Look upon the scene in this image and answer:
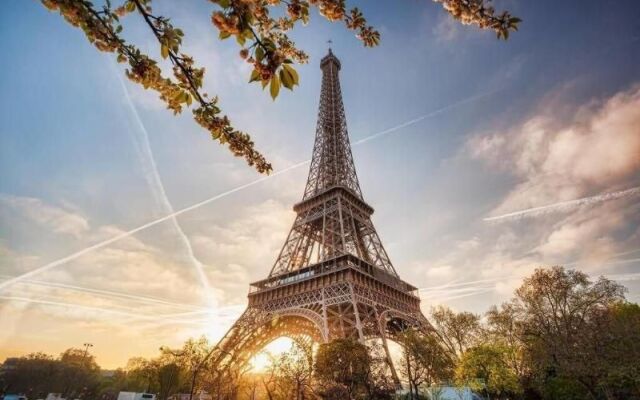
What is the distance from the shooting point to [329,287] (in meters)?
27.9

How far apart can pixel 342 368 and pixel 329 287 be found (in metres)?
8.53

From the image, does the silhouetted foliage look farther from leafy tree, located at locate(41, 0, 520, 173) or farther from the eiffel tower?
leafy tree, located at locate(41, 0, 520, 173)

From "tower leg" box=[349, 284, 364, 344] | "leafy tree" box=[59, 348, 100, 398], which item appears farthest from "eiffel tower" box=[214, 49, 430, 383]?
"leafy tree" box=[59, 348, 100, 398]

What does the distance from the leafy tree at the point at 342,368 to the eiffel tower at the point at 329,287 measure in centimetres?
189

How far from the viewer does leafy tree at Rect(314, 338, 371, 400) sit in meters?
19.9

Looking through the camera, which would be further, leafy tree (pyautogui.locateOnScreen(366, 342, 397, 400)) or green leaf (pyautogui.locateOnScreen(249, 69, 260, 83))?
leafy tree (pyautogui.locateOnScreen(366, 342, 397, 400))

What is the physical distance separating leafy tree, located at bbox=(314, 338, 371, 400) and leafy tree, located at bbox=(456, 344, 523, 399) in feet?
31.9

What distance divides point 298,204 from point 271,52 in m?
37.6

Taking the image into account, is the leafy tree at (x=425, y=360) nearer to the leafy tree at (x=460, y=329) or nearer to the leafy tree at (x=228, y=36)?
the leafy tree at (x=460, y=329)

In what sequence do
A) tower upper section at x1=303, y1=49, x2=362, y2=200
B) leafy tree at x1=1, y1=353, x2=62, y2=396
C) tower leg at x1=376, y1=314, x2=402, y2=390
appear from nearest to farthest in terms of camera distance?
tower leg at x1=376, y1=314, x2=402, y2=390 → tower upper section at x1=303, y1=49, x2=362, y2=200 → leafy tree at x1=1, y1=353, x2=62, y2=396

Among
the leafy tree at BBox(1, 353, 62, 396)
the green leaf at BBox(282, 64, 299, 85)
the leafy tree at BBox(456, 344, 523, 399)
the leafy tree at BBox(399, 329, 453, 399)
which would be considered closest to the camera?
the green leaf at BBox(282, 64, 299, 85)

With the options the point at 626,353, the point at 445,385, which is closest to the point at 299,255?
the point at 445,385

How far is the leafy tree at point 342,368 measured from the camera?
1991cm

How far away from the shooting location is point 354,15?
2.87 m
